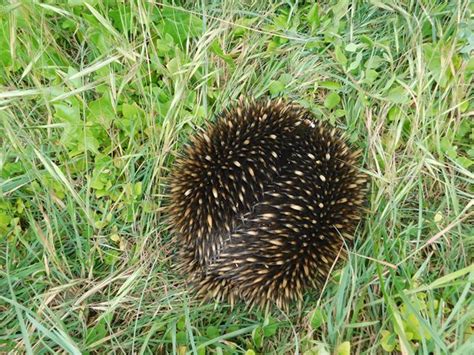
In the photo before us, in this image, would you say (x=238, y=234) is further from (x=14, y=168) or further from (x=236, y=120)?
(x=14, y=168)

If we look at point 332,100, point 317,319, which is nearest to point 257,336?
point 317,319

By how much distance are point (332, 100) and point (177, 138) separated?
23.9 inches

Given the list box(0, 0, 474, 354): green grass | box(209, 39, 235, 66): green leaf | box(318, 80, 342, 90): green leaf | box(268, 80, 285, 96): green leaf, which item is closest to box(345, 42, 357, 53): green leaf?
box(0, 0, 474, 354): green grass

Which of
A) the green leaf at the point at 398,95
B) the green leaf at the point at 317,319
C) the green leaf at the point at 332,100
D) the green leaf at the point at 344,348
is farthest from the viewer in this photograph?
the green leaf at the point at 332,100

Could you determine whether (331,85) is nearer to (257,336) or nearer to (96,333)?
(257,336)

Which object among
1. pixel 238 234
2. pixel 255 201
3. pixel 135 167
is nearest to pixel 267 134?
pixel 255 201

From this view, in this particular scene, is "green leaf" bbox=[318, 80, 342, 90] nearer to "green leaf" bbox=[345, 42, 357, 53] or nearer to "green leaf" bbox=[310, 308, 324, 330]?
"green leaf" bbox=[345, 42, 357, 53]

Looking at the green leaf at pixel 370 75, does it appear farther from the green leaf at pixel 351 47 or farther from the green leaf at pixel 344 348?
the green leaf at pixel 344 348

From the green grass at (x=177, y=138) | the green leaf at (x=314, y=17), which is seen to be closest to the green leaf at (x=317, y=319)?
the green grass at (x=177, y=138)

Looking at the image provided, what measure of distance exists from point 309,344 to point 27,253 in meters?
1.06

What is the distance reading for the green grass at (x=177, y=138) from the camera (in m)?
1.69

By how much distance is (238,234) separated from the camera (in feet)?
Answer: 4.87

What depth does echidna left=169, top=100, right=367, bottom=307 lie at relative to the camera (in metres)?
1.50

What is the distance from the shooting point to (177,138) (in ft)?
6.21
